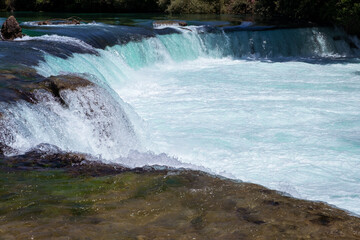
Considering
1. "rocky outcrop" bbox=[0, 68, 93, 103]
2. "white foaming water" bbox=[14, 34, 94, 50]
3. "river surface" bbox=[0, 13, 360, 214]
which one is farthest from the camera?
"white foaming water" bbox=[14, 34, 94, 50]

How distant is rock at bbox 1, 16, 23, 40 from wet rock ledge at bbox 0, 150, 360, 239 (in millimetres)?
8807

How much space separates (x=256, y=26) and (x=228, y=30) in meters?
2.14

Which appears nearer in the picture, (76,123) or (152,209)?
(152,209)

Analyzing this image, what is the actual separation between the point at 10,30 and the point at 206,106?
6.13 m

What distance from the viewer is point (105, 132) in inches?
259

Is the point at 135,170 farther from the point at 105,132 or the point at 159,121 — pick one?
the point at 159,121

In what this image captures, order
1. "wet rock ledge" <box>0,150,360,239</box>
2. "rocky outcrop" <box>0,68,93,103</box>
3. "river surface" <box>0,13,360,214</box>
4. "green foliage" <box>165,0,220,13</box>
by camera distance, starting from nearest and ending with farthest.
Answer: "wet rock ledge" <box>0,150,360,239</box> < "river surface" <box>0,13,360,214</box> < "rocky outcrop" <box>0,68,93,103</box> < "green foliage" <box>165,0,220,13</box>

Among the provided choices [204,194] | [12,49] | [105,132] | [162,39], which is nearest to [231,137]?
[105,132]

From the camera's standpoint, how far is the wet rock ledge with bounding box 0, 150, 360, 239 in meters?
3.18

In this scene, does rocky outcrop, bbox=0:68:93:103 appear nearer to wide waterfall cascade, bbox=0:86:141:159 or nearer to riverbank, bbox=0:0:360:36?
wide waterfall cascade, bbox=0:86:141:159

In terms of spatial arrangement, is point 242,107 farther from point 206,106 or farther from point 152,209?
point 152,209

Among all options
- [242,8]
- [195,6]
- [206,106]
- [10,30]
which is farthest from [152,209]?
[195,6]

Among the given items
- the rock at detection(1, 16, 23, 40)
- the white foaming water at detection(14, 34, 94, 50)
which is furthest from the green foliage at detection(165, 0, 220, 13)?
the rock at detection(1, 16, 23, 40)

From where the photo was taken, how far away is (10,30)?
40.5 ft
